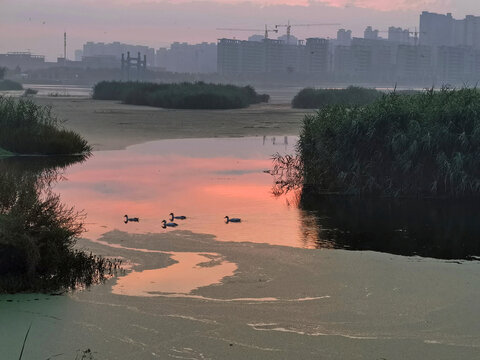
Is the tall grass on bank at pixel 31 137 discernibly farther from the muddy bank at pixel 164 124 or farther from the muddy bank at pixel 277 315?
the muddy bank at pixel 277 315

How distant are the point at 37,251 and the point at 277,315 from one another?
8.76 ft

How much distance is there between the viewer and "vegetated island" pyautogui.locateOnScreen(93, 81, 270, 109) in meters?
47.7

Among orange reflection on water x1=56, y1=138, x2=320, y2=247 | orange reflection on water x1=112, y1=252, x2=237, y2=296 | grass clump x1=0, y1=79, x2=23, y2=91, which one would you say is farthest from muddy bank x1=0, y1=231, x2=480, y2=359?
grass clump x1=0, y1=79, x2=23, y2=91

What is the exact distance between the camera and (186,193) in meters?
15.7

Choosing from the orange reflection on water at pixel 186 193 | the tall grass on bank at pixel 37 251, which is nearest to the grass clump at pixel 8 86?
the orange reflection on water at pixel 186 193

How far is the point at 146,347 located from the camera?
23.5 feet

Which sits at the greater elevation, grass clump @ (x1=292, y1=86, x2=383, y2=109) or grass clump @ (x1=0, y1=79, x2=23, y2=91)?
grass clump @ (x1=292, y1=86, x2=383, y2=109)

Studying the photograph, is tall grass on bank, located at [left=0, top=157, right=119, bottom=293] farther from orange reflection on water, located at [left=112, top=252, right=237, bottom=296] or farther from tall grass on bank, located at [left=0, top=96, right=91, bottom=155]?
tall grass on bank, located at [left=0, top=96, right=91, bottom=155]

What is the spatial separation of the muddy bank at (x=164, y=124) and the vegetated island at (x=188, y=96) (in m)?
3.40

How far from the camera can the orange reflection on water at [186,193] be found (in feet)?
40.5

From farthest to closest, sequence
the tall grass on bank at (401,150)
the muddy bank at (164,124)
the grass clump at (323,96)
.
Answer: the grass clump at (323,96) < the muddy bank at (164,124) < the tall grass on bank at (401,150)

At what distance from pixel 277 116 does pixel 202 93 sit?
671 cm

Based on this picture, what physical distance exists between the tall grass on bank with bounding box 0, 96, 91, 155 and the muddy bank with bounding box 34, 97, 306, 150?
4.78 feet

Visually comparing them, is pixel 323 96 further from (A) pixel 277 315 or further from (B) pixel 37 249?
(A) pixel 277 315
